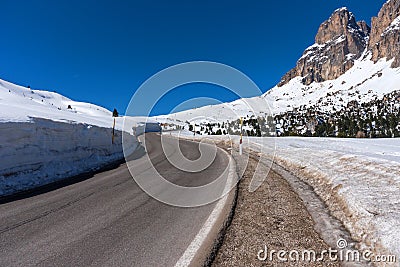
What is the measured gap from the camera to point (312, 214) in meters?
4.82

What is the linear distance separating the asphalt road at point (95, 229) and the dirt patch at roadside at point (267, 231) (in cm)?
67

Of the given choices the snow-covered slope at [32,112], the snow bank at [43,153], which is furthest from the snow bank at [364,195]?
the snow-covered slope at [32,112]

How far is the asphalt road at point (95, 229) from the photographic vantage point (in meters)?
3.30

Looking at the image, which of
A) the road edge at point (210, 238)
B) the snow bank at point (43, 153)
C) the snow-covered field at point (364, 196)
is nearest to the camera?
the road edge at point (210, 238)

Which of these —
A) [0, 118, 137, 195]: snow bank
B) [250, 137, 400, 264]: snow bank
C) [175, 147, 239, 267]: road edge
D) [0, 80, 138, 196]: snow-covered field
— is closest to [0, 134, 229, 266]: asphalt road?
[175, 147, 239, 267]: road edge

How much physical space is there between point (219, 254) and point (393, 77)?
205m

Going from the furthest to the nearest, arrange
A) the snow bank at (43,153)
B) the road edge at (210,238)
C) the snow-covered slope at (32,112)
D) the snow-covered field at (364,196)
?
the snow-covered slope at (32,112) → the snow bank at (43,153) → the snow-covered field at (364,196) → the road edge at (210,238)

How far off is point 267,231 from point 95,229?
9.54 feet

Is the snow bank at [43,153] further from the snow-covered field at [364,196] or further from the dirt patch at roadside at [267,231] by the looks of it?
the snow-covered field at [364,196]

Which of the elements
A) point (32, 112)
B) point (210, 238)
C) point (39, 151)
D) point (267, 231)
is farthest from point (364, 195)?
point (32, 112)

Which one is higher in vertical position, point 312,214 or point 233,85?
point 233,85

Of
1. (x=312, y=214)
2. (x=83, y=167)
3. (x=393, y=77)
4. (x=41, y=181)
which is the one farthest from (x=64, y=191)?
(x=393, y=77)

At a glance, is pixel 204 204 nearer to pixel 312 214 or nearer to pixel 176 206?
pixel 176 206

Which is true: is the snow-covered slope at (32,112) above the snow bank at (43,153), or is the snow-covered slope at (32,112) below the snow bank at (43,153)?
above
